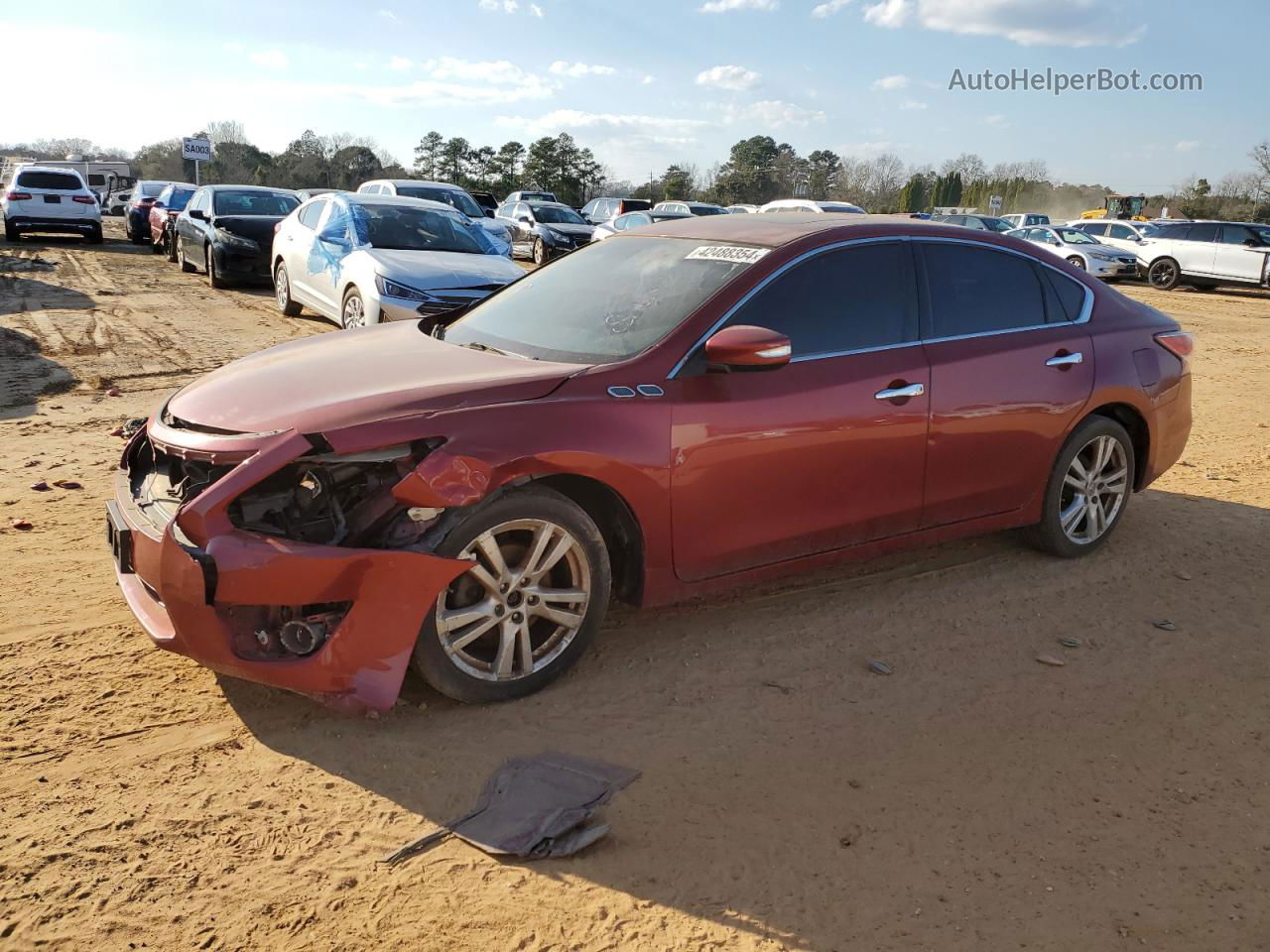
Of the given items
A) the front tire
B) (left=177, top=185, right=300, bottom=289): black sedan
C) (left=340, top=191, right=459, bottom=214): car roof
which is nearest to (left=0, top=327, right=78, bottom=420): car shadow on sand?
(left=340, top=191, right=459, bottom=214): car roof

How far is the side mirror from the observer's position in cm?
376

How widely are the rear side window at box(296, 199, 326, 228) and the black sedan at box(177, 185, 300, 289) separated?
12.1 feet

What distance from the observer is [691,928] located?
2.63 m

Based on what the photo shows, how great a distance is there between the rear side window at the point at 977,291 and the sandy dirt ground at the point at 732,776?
1.24 m

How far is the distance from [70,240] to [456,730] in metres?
27.1

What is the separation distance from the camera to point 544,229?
2414 cm

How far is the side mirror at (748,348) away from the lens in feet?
12.3

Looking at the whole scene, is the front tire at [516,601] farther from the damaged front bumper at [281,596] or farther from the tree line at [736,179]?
the tree line at [736,179]

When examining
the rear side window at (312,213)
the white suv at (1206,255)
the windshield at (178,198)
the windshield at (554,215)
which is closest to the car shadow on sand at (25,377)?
the rear side window at (312,213)

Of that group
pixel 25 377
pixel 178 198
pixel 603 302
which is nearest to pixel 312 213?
pixel 25 377

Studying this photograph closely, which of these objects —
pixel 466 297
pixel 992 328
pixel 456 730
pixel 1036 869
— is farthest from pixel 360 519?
pixel 466 297

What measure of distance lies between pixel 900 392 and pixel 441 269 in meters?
6.39

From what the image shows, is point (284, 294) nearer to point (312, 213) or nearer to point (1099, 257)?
point (312, 213)

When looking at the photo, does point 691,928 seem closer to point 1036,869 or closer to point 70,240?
point 1036,869
